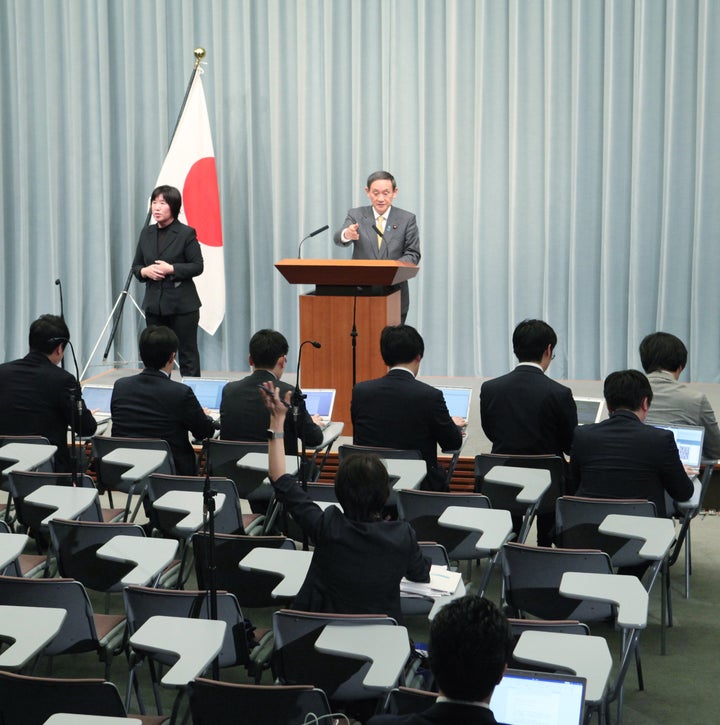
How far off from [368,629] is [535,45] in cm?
657

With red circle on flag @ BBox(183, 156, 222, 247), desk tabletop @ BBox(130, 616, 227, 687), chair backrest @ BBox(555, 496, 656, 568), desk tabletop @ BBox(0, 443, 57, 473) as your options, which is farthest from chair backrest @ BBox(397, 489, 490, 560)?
red circle on flag @ BBox(183, 156, 222, 247)

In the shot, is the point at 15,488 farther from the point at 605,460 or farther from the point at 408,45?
the point at 408,45

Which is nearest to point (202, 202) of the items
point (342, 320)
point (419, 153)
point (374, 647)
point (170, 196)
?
point (170, 196)

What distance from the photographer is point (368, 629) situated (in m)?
2.92

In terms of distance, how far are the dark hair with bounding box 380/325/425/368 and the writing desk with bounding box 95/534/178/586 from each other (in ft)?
5.61

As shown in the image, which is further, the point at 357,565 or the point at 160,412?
the point at 160,412

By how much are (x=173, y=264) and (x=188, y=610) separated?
4158 mm

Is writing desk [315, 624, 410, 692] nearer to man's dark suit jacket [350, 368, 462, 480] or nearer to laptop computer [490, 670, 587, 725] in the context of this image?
laptop computer [490, 670, 587, 725]

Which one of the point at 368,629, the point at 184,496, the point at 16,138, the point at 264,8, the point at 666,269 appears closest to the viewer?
the point at 368,629

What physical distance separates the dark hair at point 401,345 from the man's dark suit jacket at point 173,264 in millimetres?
2516

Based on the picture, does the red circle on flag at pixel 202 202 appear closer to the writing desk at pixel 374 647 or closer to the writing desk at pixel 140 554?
the writing desk at pixel 140 554

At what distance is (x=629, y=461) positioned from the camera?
14.0ft

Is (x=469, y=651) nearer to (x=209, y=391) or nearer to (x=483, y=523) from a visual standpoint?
(x=483, y=523)

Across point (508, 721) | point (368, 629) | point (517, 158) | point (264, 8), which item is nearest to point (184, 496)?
point (368, 629)
